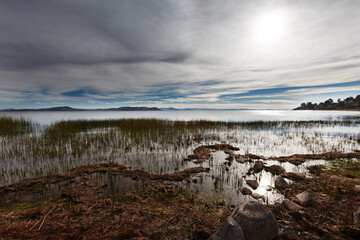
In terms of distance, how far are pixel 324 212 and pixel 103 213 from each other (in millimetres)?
6427

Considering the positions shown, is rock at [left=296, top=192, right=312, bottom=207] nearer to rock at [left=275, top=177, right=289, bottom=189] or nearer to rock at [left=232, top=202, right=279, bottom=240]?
rock at [left=275, top=177, right=289, bottom=189]

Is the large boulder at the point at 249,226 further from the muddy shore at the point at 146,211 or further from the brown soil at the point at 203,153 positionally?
the brown soil at the point at 203,153

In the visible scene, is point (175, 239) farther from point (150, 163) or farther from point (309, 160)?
point (309, 160)

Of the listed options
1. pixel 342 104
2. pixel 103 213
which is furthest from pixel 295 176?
pixel 342 104

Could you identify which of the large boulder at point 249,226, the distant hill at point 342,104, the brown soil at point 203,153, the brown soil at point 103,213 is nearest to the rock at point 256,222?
the large boulder at point 249,226

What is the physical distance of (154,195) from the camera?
5.60 meters

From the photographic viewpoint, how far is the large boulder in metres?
3.22

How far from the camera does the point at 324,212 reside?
449 centimetres

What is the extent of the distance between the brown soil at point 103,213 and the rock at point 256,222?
2.64ft

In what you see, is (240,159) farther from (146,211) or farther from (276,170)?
(146,211)

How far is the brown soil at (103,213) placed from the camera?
138 inches

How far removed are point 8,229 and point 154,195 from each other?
3.66 m

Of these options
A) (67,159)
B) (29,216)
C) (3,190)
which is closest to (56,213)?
(29,216)

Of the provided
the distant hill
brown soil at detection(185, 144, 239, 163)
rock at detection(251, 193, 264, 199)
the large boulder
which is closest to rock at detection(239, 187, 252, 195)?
rock at detection(251, 193, 264, 199)
